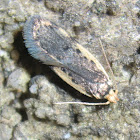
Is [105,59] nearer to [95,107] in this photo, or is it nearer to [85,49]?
[85,49]

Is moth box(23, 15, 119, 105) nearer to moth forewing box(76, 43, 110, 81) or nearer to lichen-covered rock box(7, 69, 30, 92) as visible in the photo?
moth forewing box(76, 43, 110, 81)

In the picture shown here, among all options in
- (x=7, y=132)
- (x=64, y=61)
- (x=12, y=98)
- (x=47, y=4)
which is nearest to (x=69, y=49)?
(x=64, y=61)

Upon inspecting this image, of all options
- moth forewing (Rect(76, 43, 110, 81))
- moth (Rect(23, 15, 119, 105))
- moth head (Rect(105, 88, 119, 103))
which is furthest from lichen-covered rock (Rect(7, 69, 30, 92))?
moth head (Rect(105, 88, 119, 103))

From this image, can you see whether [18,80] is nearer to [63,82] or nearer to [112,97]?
[63,82]

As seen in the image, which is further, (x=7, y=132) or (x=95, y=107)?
(x=7, y=132)

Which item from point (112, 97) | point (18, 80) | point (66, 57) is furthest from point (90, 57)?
point (18, 80)

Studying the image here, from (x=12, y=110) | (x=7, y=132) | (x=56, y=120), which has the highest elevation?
(x=56, y=120)
